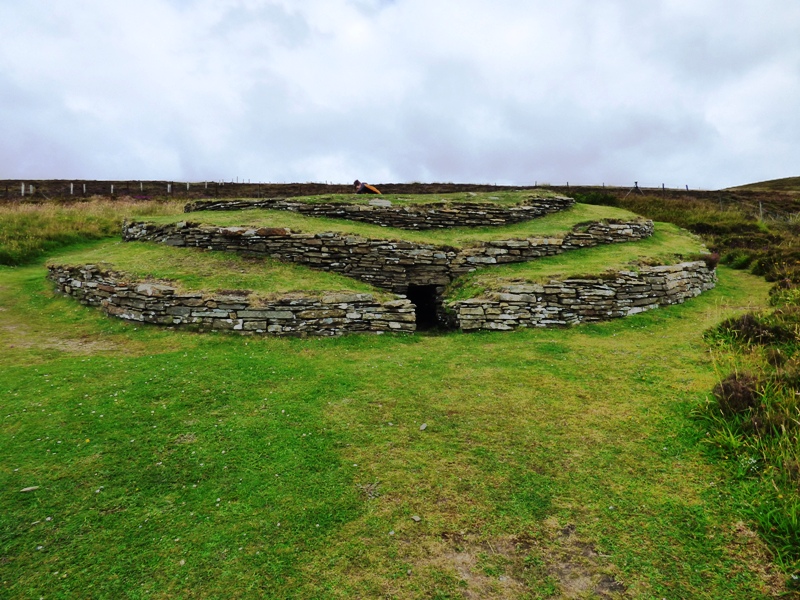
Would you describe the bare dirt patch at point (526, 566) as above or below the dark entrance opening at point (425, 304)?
below

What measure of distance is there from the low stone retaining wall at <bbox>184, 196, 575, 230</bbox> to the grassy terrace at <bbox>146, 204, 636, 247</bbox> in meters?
0.42

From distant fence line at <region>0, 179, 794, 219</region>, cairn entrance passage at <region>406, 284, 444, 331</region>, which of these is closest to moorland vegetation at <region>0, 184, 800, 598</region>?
cairn entrance passage at <region>406, 284, 444, 331</region>

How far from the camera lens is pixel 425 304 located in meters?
14.6

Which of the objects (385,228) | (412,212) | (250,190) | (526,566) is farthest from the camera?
(250,190)

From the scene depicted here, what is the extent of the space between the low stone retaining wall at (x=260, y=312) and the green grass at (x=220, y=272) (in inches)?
17.8

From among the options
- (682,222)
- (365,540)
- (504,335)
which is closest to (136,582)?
(365,540)

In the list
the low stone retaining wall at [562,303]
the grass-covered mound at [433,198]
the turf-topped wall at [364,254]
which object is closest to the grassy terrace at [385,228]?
the turf-topped wall at [364,254]

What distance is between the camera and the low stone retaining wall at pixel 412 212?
1683 centimetres

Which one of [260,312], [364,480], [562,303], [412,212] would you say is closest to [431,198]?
[412,212]

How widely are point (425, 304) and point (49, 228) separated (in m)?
20.5

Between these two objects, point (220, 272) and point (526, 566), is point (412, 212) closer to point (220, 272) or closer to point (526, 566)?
point (220, 272)

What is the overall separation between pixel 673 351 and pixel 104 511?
433 inches

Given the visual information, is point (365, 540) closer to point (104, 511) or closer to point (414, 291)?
point (104, 511)

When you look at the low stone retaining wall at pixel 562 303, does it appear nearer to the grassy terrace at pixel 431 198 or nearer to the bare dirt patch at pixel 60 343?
the grassy terrace at pixel 431 198
